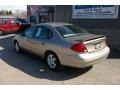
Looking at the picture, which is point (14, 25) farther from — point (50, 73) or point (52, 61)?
point (50, 73)

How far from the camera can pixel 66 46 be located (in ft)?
19.6

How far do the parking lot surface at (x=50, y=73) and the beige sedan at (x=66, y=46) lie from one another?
0.38 meters

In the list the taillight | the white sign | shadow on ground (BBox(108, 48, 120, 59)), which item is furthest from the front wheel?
the white sign

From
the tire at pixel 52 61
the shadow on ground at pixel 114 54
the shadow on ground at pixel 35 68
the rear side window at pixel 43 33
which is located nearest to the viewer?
the shadow on ground at pixel 35 68

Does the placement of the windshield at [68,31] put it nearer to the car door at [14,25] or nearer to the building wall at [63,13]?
the building wall at [63,13]

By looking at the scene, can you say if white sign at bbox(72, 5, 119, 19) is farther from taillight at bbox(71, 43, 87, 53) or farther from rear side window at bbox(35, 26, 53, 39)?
taillight at bbox(71, 43, 87, 53)

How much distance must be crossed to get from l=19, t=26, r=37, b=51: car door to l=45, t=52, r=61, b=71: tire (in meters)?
1.15

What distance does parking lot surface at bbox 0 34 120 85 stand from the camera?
18.8 feet

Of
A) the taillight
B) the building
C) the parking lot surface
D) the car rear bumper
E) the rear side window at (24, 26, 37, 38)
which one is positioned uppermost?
the building

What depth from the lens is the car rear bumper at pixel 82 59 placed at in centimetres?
575

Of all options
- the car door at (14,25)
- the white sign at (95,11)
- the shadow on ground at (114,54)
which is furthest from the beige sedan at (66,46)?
the car door at (14,25)

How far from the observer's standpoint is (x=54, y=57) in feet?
21.3

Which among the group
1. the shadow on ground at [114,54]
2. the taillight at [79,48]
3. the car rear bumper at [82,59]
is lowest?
the shadow on ground at [114,54]

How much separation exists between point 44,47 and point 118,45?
159 inches
